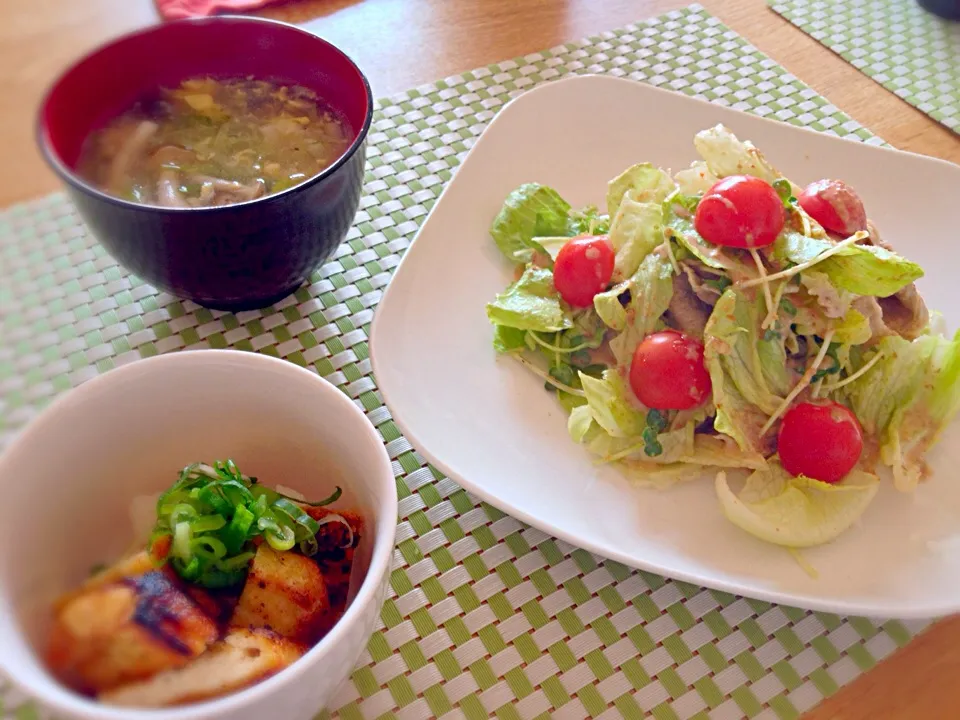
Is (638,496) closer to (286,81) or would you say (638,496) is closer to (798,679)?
(798,679)

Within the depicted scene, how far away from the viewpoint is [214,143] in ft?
3.62

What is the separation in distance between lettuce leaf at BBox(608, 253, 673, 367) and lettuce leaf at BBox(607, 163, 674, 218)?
0.14 meters

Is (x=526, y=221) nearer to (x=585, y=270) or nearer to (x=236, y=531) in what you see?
(x=585, y=270)

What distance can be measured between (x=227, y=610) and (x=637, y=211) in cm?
76

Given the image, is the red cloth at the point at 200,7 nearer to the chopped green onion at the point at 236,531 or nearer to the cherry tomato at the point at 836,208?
the cherry tomato at the point at 836,208

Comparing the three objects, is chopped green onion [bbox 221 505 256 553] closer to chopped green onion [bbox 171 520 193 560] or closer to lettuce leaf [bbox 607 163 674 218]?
chopped green onion [bbox 171 520 193 560]

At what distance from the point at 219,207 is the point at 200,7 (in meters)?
1.00

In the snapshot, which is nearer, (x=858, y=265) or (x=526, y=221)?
(x=858, y=265)

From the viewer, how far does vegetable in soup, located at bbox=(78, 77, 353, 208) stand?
1.03m

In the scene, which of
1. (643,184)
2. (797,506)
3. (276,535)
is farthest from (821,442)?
(276,535)

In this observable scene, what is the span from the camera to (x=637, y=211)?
1116mm

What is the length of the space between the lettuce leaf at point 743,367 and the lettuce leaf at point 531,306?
7.6 inches

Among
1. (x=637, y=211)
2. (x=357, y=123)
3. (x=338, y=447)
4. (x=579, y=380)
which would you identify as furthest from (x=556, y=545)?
(x=357, y=123)

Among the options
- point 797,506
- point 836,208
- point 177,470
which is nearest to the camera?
point 177,470
